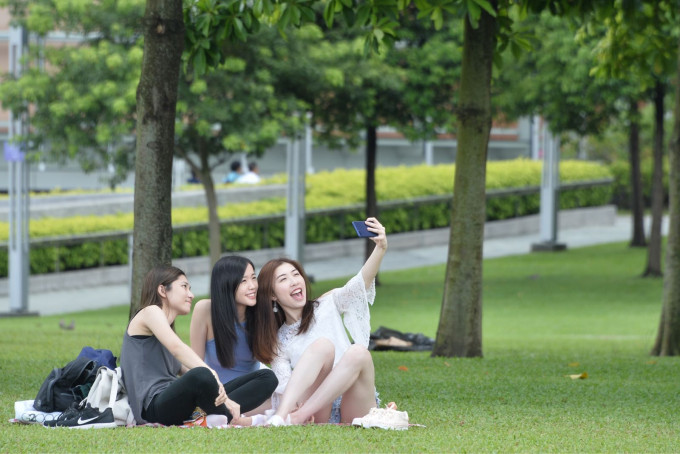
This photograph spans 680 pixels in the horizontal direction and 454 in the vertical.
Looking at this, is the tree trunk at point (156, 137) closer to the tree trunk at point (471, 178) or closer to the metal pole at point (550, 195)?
the tree trunk at point (471, 178)

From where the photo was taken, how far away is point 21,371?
928cm

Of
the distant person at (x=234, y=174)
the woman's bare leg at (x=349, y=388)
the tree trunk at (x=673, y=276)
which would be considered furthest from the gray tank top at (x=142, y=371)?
the distant person at (x=234, y=174)

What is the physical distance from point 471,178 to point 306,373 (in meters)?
4.12

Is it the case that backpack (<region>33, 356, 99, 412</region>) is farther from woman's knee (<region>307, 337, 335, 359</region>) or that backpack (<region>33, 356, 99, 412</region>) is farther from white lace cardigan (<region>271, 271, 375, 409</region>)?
woman's knee (<region>307, 337, 335, 359</region>)

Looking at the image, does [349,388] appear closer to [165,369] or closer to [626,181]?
[165,369]

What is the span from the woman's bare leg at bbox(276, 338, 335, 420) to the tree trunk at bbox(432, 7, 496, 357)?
3.77 m

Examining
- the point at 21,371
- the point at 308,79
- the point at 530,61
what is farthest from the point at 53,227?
the point at 21,371

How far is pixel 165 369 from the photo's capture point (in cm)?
633

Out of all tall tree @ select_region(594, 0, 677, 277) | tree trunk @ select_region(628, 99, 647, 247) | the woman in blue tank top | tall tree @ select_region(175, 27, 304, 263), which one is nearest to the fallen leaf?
the woman in blue tank top

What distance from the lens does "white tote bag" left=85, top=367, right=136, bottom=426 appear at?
20.2 ft

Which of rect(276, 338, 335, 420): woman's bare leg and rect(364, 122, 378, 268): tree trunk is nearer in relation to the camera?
rect(276, 338, 335, 420): woman's bare leg

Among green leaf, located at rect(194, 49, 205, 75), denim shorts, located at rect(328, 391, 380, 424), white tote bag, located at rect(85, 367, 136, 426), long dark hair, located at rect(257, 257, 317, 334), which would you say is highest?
green leaf, located at rect(194, 49, 205, 75)

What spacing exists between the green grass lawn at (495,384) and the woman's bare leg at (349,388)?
6.6 inches

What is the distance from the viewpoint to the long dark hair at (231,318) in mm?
6508
